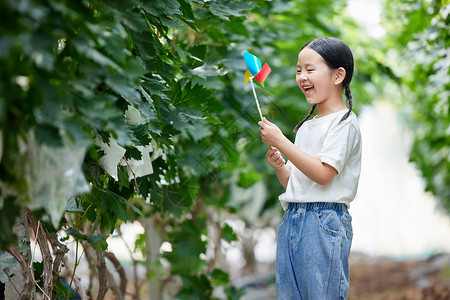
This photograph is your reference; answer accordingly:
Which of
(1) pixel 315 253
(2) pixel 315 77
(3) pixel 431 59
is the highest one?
(2) pixel 315 77

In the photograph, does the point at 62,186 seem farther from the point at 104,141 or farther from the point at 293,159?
the point at 293,159

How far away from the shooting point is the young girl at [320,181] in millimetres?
1610

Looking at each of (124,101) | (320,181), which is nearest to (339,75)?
(320,181)

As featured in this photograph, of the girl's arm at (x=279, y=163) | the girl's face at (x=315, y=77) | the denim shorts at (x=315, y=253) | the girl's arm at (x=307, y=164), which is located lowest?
the denim shorts at (x=315, y=253)

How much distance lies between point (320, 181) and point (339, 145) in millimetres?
123

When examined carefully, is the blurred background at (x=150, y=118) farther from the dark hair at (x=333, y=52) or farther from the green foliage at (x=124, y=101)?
the dark hair at (x=333, y=52)

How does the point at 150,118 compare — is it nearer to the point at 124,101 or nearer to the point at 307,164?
the point at 124,101

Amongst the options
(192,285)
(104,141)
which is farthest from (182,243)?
(104,141)

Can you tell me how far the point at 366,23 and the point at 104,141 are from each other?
5915 millimetres

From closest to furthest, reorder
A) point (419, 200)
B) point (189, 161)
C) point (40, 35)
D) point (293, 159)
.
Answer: point (40, 35) → point (293, 159) → point (189, 161) → point (419, 200)

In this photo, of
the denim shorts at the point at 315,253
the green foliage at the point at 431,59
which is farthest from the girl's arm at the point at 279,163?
the green foliage at the point at 431,59

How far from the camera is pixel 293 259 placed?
1676mm

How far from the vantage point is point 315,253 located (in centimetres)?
161

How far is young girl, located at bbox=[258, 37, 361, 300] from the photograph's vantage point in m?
1.61
